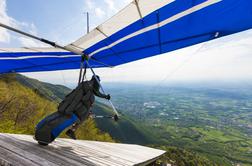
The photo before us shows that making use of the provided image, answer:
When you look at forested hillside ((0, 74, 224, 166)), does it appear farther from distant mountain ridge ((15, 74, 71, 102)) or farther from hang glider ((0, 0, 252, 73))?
distant mountain ridge ((15, 74, 71, 102))

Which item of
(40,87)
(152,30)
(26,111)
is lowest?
(26,111)

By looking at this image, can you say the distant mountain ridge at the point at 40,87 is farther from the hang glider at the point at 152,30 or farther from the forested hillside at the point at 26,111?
the hang glider at the point at 152,30

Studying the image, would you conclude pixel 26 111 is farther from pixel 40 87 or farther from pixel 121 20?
pixel 40 87

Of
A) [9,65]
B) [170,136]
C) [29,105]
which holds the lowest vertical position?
[170,136]

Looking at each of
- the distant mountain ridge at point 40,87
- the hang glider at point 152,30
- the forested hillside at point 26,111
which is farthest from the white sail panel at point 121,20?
the distant mountain ridge at point 40,87

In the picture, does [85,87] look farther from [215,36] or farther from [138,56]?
[215,36]

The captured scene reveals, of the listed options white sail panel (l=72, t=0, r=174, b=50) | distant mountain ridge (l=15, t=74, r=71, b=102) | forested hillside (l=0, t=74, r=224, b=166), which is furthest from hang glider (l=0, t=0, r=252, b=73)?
distant mountain ridge (l=15, t=74, r=71, b=102)

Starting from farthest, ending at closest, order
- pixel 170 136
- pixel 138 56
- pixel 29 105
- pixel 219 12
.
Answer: pixel 170 136, pixel 29 105, pixel 138 56, pixel 219 12

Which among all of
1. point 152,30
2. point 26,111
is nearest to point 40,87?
point 26,111

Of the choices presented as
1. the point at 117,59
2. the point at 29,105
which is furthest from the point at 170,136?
the point at 117,59
